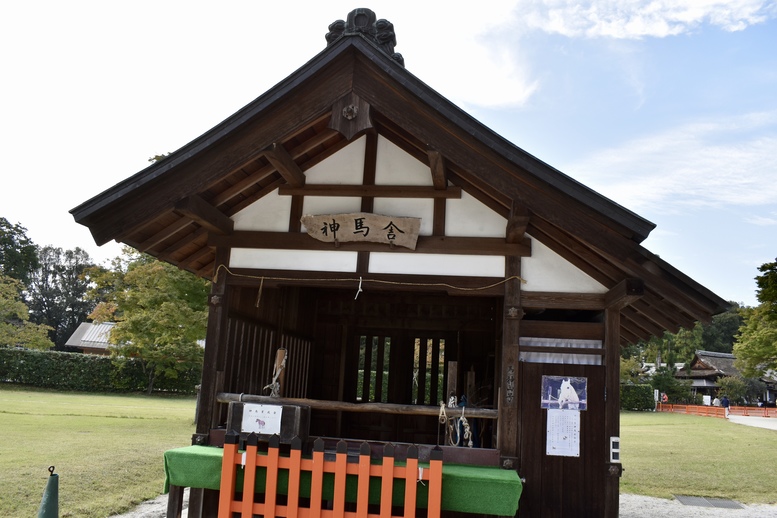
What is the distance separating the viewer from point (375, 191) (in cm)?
700

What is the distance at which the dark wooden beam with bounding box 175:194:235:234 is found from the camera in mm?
6208

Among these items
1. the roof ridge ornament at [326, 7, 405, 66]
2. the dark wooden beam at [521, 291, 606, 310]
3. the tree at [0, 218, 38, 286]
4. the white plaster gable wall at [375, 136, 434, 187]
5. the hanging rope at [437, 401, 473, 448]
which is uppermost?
the tree at [0, 218, 38, 286]

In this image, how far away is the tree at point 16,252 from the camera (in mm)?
49375

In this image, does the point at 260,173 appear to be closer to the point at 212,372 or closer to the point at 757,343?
the point at 212,372

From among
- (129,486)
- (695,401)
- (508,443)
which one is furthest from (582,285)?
(695,401)

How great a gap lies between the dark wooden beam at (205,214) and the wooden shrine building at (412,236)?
21 millimetres

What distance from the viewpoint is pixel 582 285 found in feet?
21.9

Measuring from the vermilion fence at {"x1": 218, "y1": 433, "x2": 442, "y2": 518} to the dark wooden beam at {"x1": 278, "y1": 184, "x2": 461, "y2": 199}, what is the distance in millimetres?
2836

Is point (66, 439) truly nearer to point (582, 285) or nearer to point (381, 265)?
point (381, 265)

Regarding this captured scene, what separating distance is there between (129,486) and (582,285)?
24.7ft

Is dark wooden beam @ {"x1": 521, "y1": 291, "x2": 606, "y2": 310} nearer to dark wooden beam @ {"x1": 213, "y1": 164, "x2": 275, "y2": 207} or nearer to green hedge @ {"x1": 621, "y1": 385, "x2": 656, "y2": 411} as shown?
dark wooden beam @ {"x1": 213, "y1": 164, "x2": 275, "y2": 207}

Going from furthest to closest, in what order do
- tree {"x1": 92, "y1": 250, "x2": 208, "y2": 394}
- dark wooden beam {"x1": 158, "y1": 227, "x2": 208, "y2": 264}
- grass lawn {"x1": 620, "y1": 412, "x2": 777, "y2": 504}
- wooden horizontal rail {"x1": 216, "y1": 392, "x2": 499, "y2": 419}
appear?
tree {"x1": 92, "y1": 250, "x2": 208, "y2": 394}, grass lawn {"x1": 620, "y1": 412, "x2": 777, "y2": 504}, dark wooden beam {"x1": 158, "y1": 227, "x2": 208, "y2": 264}, wooden horizontal rail {"x1": 216, "y1": 392, "x2": 499, "y2": 419}

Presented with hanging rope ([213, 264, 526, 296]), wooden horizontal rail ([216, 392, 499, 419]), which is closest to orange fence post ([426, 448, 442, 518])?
wooden horizontal rail ([216, 392, 499, 419])

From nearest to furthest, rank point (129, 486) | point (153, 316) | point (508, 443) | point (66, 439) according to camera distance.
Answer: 1. point (508, 443)
2. point (129, 486)
3. point (66, 439)
4. point (153, 316)
